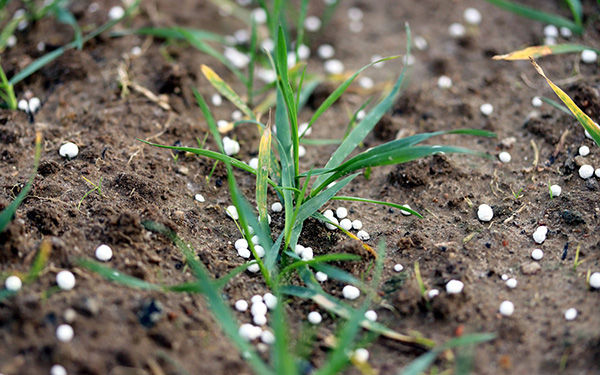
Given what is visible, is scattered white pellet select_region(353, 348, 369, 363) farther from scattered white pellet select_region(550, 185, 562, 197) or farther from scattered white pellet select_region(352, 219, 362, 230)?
scattered white pellet select_region(550, 185, 562, 197)

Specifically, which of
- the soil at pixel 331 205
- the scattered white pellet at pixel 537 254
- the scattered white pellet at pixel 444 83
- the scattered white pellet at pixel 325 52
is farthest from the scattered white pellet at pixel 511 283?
the scattered white pellet at pixel 325 52

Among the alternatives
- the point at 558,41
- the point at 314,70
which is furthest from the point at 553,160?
the point at 314,70

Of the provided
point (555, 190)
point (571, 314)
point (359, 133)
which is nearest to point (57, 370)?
point (359, 133)

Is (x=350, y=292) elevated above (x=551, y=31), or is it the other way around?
(x=551, y=31)

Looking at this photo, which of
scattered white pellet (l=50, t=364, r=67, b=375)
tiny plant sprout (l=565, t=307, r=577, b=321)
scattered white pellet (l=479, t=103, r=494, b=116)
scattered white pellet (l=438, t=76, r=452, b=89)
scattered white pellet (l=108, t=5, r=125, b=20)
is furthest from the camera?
scattered white pellet (l=108, t=5, r=125, b=20)

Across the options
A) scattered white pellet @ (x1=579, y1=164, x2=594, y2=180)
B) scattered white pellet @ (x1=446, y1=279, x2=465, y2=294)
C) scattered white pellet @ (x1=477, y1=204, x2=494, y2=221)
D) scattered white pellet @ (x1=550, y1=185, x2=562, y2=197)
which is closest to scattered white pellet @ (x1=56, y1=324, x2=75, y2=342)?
scattered white pellet @ (x1=446, y1=279, x2=465, y2=294)

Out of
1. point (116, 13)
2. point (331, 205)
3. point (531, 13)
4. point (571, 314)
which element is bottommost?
point (331, 205)

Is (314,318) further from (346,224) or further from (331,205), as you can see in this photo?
(331,205)
